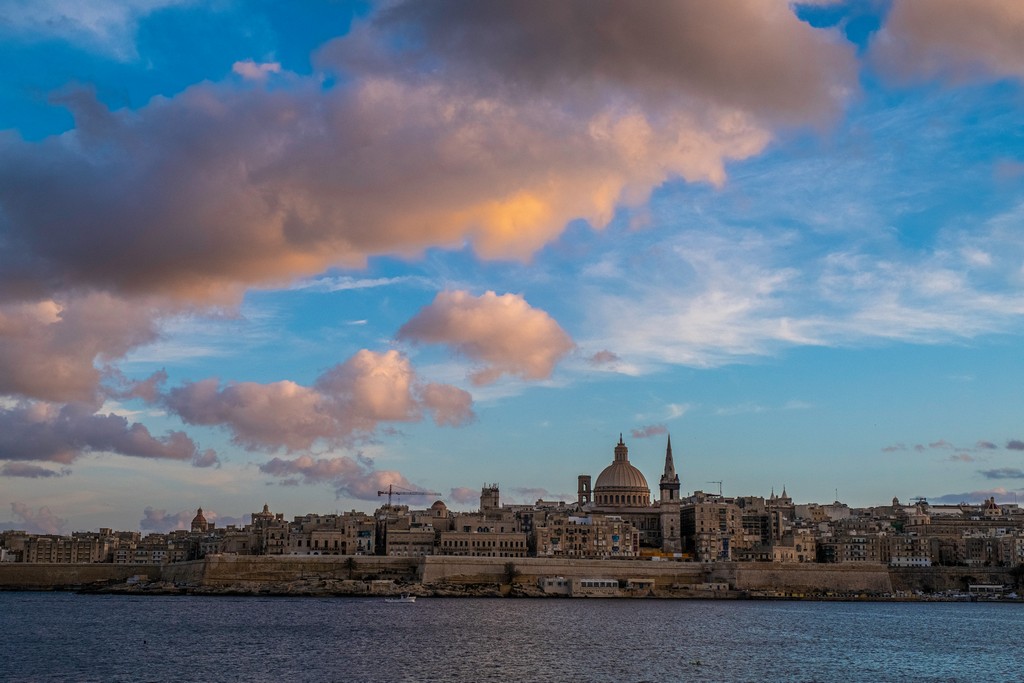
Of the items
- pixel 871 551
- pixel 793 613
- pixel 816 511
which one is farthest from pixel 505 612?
pixel 816 511

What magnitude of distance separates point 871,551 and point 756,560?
13.1m

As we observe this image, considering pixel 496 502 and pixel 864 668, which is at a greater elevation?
pixel 496 502

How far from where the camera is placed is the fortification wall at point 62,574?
9650 centimetres

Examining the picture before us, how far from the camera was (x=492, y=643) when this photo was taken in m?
47.0

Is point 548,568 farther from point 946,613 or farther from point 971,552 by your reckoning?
point 971,552

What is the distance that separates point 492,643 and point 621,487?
233 ft

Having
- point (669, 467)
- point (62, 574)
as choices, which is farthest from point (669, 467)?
point (62, 574)

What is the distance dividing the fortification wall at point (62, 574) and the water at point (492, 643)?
22552 mm

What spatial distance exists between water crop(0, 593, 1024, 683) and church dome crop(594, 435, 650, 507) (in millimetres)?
42153

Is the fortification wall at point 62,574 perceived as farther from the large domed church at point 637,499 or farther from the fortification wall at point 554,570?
the large domed church at point 637,499

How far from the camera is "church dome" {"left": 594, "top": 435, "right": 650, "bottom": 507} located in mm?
116500

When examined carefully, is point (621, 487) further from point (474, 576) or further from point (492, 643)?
point (492, 643)

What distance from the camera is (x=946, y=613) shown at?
A: 74.7m

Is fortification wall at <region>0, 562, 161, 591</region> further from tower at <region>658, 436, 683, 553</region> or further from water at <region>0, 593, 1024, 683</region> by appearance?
tower at <region>658, 436, 683, 553</region>
